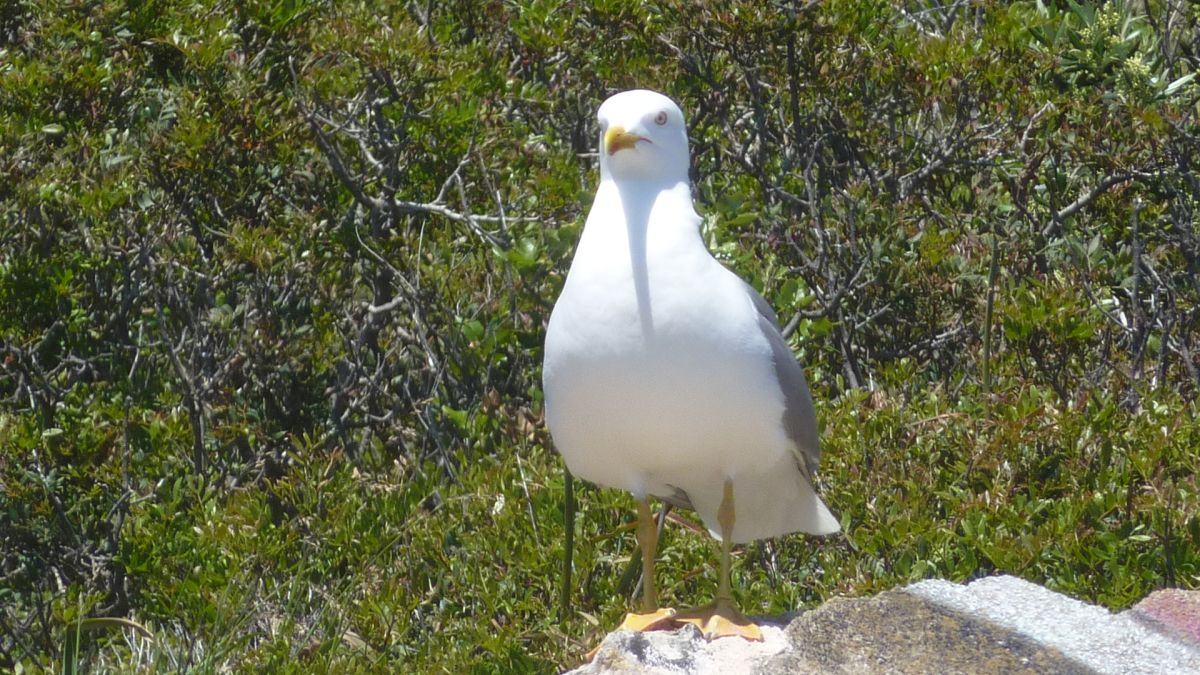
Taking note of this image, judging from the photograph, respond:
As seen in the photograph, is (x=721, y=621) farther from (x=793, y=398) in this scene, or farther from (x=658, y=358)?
(x=658, y=358)

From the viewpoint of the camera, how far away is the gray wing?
4026 mm

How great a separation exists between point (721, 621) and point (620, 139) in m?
1.24

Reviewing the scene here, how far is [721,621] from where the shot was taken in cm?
396

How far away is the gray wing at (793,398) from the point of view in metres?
4.03

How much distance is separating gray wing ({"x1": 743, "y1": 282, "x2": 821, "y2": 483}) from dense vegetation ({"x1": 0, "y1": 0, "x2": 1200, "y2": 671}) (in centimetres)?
66

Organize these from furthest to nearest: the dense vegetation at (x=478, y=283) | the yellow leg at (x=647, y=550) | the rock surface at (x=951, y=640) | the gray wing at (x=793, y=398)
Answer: the dense vegetation at (x=478, y=283) < the yellow leg at (x=647, y=550) < the gray wing at (x=793, y=398) < the rock surface at (x=951, y=640)

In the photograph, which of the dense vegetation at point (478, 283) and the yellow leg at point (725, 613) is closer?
the yellow leg at point (725, 613)

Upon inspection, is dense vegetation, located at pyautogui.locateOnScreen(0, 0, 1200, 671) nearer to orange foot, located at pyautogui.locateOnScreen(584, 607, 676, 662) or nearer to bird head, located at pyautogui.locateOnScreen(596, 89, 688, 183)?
orange foot, located at pyautogui.locateOnScreen(584, 607, 676, 662)

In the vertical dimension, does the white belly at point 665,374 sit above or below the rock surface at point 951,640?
above

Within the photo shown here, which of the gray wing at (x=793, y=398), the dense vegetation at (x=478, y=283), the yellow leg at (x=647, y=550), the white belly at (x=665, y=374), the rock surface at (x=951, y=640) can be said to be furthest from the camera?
the dense vegetation at (x=478, y=283)

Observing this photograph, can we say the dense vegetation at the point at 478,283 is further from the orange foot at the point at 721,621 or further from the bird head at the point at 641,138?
the bird head at the point at 641,138

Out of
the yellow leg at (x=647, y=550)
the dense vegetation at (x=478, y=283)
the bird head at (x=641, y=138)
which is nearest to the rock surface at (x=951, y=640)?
the yellow leg at (x=647, y=550)

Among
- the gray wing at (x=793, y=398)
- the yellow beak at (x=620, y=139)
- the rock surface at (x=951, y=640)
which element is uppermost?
the yellow beak at (x=620, y=139)

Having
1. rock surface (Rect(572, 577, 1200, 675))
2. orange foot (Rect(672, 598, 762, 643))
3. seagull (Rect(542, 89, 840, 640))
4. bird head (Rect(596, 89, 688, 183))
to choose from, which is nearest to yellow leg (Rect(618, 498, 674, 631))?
seagull (Rect(542, 89, 840, 640))
